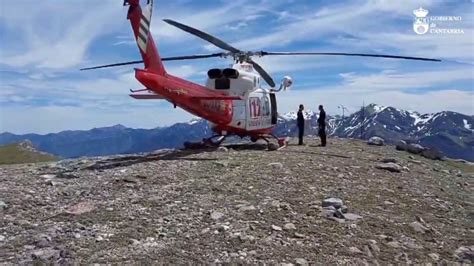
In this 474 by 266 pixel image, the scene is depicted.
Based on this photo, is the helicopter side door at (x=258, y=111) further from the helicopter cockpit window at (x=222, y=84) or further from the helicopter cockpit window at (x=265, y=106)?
the helicopter cockpit window at (x=222, y=84)

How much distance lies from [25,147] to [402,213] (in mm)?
147719

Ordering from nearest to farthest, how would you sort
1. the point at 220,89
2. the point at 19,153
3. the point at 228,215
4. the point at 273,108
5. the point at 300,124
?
the point at 228,215 → the point at 220,89 → the point at 300,124 → the point at 273,108 → the point at 19,153

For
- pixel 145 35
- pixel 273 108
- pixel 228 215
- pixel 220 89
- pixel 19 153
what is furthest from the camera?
pixel 19 153

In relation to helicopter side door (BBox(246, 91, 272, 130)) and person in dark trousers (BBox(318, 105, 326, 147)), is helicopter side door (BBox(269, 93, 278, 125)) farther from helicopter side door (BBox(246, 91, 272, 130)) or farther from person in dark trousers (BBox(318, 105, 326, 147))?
person in dark trousers (BBox(318, 105, 326, 147))

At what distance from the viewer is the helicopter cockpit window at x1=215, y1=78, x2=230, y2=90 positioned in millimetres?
24484

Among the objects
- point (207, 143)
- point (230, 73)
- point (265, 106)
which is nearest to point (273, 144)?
point (207, 143)

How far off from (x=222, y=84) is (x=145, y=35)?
19.7 ft

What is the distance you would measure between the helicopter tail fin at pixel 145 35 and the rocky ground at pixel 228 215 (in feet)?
14.8

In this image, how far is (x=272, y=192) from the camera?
1329 centimetres

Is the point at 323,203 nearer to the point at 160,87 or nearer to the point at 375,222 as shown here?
the point at 375,222

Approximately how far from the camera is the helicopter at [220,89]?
19.2m

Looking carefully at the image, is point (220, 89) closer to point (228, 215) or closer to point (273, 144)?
point (273, 144)

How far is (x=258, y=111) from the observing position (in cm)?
2695

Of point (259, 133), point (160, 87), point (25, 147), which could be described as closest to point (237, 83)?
point (259, 133)
